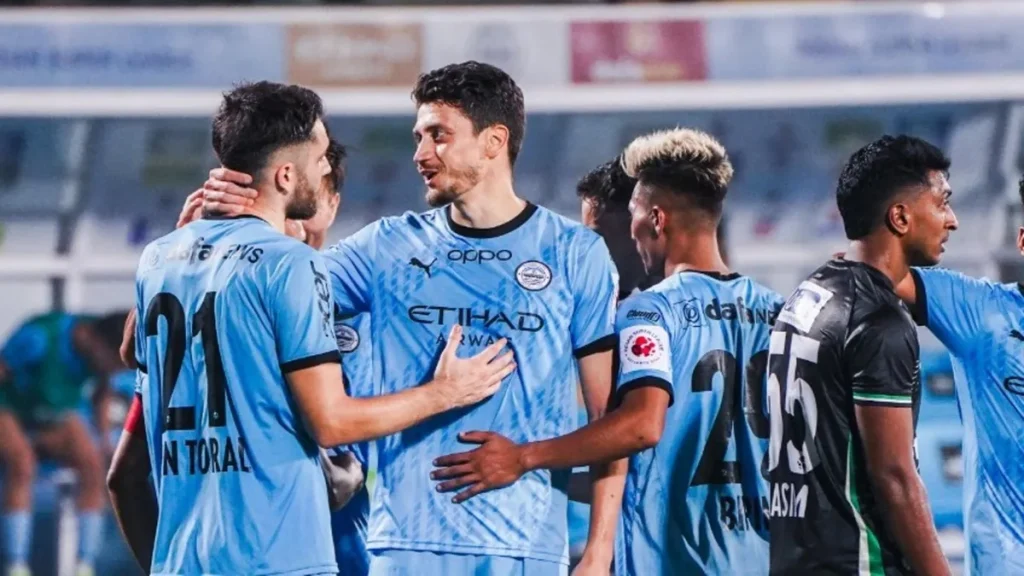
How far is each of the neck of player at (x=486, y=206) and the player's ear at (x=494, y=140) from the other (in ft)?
0.23

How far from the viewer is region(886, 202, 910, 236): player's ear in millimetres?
3836

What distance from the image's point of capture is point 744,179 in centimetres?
1241

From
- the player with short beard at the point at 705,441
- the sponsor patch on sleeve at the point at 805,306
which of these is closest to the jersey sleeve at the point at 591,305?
the player with short beard at the point at 705,441

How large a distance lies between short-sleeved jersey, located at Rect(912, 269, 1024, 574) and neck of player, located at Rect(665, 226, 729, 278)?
0.57m

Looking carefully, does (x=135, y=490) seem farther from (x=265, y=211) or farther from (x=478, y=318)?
(x=478, y=318)

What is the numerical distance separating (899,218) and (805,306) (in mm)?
342

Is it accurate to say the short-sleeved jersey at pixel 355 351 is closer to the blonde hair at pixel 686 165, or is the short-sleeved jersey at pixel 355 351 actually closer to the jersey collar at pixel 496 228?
the jersey collar at pixel 496 228

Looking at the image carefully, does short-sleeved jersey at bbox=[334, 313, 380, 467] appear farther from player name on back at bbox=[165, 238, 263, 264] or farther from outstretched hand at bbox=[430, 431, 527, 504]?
player name on back at bbox=[165, 238, 263, 264]

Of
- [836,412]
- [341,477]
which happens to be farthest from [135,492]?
[836,412]

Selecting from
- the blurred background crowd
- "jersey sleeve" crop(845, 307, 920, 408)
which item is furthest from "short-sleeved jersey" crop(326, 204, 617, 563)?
the blurred background crowd

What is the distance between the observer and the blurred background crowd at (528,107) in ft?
38.1

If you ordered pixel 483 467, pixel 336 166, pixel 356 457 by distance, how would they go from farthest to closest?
pixel 336 166 → pixel 356 457 → pixel 483 467

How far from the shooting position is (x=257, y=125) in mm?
3619

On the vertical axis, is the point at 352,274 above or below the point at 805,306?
above
